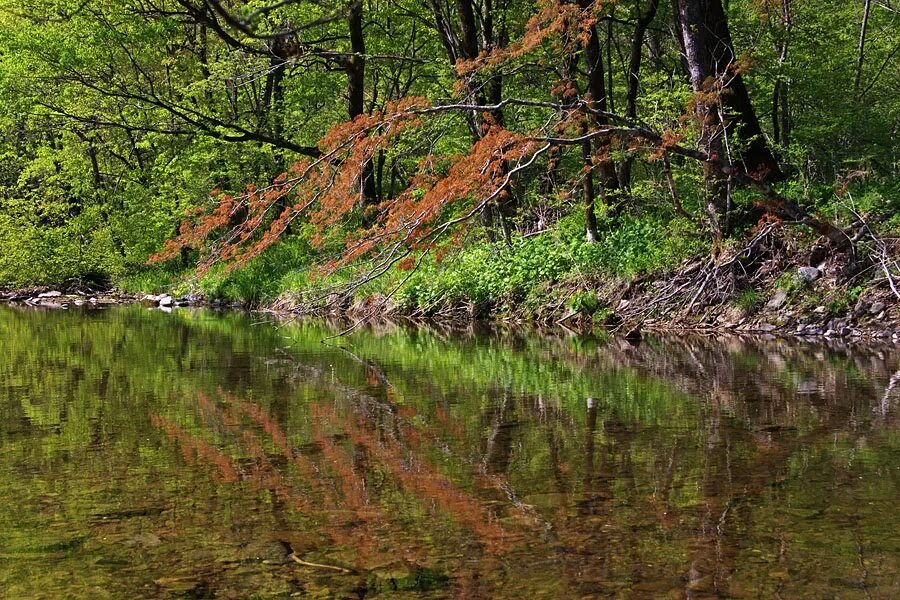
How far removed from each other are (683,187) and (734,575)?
37.8ft

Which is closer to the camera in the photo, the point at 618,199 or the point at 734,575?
the point at 734,575

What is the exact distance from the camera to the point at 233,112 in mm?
23234

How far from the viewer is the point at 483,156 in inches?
391

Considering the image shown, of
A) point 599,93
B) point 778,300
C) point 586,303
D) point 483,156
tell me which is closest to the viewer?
point 483,156

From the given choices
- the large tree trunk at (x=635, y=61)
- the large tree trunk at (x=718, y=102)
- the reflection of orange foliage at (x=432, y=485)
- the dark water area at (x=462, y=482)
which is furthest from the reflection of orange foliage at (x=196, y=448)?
the large tree trunk at (x=635, y=61)

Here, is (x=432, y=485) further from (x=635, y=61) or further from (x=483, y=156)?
(x=635, y=61)

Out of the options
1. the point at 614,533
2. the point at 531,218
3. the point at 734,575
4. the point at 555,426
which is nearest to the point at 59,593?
the point at 614,533

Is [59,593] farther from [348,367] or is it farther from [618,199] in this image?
[618,199]

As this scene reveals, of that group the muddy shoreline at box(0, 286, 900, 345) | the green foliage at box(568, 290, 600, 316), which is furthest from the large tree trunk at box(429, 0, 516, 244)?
the green foliage at box(568, 290, 600, 316)

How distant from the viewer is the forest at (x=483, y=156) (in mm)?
11281

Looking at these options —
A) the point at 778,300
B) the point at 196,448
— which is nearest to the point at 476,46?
the point at 778,300

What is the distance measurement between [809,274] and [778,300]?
55 centimetres

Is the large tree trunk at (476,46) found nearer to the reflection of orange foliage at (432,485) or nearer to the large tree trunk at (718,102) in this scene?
the large tree trunk at (718,102)

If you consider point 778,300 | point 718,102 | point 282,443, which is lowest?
point 282,443
